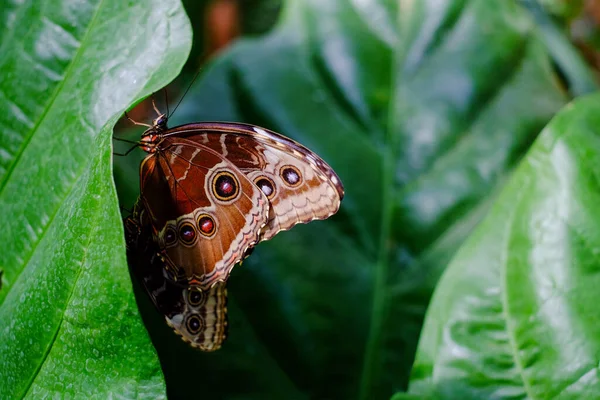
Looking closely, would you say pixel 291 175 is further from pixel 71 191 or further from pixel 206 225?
pixel 71 191

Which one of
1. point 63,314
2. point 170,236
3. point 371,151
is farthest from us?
point 371,151

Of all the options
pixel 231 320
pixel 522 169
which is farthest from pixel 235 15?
pixel 522 169

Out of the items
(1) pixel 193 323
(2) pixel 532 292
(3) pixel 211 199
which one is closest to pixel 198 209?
(3) pixel 211 199

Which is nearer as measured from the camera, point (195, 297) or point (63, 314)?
point (63, 314)

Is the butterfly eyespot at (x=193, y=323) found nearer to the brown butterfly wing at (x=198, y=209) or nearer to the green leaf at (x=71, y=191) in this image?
the brown butterfly wing at (x=198, y=209)

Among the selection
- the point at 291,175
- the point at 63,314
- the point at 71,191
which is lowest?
the point at 63,314

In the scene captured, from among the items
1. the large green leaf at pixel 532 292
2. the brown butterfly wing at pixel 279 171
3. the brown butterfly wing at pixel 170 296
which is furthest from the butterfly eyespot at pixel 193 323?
the large green leaf at pixel 532 292

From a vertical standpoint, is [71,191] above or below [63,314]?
above

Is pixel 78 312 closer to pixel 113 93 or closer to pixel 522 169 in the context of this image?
pixel 113 93
